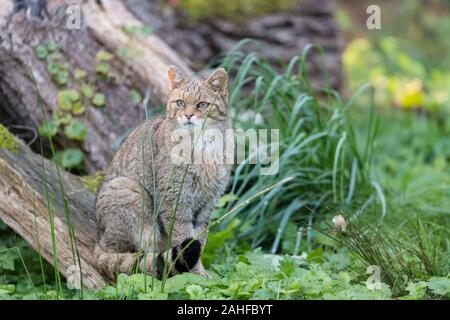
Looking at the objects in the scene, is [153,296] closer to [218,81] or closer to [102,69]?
[218,81]

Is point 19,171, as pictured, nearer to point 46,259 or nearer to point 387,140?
point 46,259

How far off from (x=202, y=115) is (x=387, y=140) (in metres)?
4.06

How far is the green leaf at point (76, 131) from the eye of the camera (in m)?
4.97

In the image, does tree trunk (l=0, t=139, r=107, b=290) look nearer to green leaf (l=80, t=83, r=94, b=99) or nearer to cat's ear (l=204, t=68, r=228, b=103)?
cat's ear (l=204, t=68, r=228, b=103)

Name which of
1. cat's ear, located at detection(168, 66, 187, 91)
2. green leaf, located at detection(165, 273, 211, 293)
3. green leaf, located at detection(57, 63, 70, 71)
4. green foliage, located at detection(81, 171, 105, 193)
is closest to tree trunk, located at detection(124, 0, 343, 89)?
green leaf, located at detection(57, 63, 70, 71)

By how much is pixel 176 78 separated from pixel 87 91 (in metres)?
1.37

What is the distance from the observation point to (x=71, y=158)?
16.4ft

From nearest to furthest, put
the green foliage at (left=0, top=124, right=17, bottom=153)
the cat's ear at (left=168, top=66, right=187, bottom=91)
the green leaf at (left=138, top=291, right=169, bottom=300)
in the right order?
the green leaf at (left=138, top=291, right=169, bottom=300) < the cat's ear at (left=168, top=66, right=187, bottom=91) < the green foliage at (left=0, top=124, right=17, bottom=153)

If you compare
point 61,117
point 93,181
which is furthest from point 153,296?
point 61,117

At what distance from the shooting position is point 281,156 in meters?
4.79

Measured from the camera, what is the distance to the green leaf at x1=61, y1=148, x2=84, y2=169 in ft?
16.4

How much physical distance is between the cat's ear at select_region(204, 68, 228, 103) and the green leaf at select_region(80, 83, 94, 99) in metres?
1.50

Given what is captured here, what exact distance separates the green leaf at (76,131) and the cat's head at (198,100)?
1.30 metres
